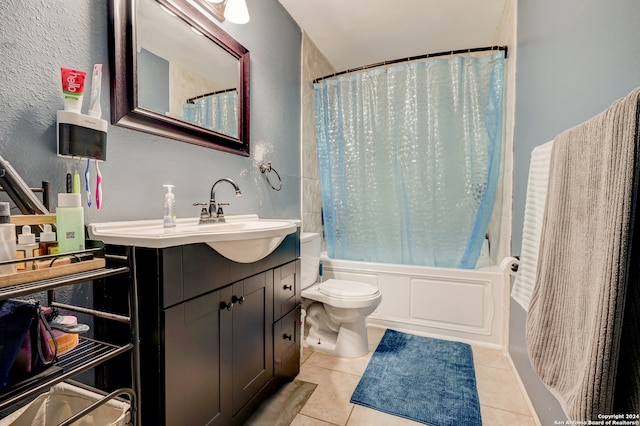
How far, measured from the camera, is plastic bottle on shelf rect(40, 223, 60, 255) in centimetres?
72

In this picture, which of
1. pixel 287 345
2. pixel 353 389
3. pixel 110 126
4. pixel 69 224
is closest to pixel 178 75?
pixel 110 126

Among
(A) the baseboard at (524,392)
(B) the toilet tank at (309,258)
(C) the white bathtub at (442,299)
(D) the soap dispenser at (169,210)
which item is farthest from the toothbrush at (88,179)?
(A) the baseboard at (524,392)

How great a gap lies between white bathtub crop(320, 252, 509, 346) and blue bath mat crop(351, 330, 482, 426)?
0.46ft

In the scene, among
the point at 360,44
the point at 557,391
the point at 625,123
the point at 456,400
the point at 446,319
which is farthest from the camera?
the point at 360,44

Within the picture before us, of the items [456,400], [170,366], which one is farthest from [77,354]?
[456,400]

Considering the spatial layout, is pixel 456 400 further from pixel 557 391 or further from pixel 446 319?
pixel 557 391

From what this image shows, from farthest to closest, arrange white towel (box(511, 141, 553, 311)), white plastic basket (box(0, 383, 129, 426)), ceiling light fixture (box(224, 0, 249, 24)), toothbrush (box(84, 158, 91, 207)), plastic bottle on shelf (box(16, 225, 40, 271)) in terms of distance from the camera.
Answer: ceiling light fixture (box(224, 0, 249, 24))
white towel (box(511, 141, 553, 311))
toothbrush (box(84, 158, 91, 207))
white plastic basket (box(0, 383, 129, 426))
plastic bottle on shelf (box(16, 225, 40, 271))

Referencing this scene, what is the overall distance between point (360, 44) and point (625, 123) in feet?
7.82

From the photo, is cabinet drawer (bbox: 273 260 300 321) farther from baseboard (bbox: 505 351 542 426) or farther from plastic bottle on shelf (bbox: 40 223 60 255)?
baseboard (bbox: 505 351 542 426)

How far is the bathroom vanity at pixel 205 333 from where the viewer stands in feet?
2.77

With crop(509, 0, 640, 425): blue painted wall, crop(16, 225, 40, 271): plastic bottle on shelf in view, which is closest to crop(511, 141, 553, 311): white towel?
crop(509, 0, 640, 425): blue painted wall

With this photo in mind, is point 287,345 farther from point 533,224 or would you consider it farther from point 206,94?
point 206,94

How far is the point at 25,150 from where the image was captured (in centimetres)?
82

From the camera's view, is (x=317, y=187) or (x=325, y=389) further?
(x=317, y=187)
